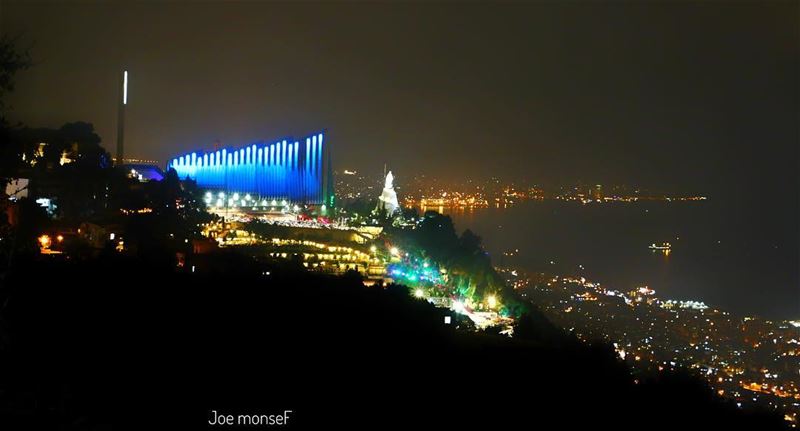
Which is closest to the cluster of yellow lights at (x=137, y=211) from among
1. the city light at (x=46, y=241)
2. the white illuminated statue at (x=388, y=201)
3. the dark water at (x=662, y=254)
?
the city light at (x=46, y=241)

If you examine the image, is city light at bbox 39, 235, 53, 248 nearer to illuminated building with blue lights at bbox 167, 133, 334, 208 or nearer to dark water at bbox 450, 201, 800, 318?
illuminated building with blue lights at bbox 167, 133, 334, 208

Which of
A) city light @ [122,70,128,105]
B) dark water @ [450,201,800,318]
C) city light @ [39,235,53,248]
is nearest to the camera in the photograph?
city light @ [39,235,53,248]

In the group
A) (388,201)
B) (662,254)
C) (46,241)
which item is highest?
(388,201)

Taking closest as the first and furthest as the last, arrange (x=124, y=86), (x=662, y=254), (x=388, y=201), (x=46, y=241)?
1. (x=46, y=241)
2. (x=124, y=86)
3. (x=388, y=201)
4. (x=662, y=254)

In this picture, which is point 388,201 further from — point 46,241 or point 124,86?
point 46,241

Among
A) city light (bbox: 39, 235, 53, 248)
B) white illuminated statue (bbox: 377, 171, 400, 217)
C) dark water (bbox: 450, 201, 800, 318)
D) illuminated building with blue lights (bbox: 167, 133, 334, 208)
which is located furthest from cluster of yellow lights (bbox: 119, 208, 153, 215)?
dark water (bbox: 450, 201, 800, 318)

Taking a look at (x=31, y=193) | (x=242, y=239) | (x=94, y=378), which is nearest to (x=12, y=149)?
(x=94, y=378)

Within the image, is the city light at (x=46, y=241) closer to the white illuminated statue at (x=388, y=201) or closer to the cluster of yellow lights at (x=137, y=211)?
the cluster of yellow lights at (x=137, y=211)

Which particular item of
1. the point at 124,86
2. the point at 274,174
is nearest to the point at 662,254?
the point at 274,174
